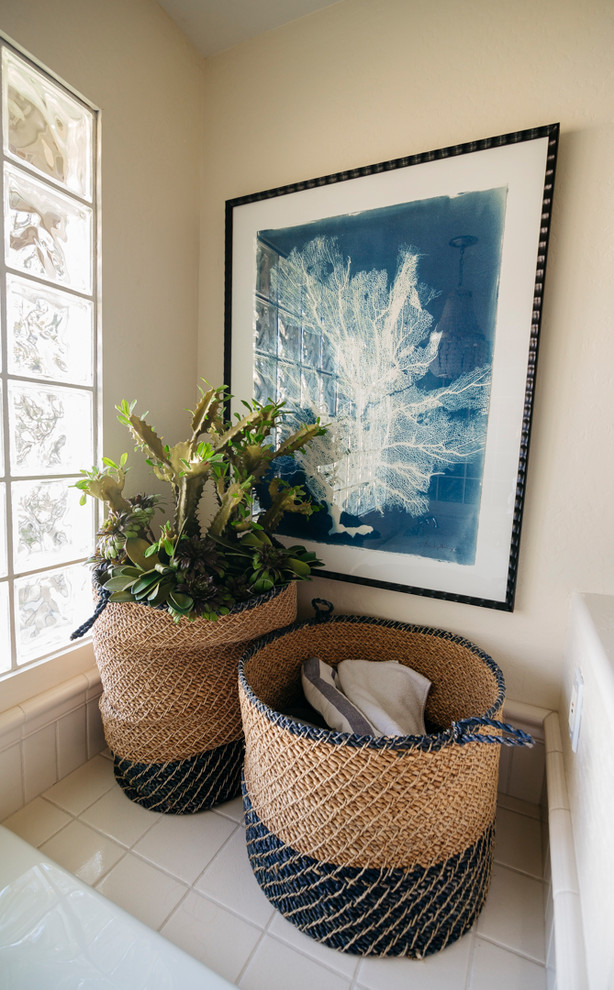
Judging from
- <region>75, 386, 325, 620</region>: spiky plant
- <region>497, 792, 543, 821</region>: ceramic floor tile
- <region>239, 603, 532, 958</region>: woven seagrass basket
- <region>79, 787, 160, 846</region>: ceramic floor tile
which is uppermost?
<region>75, 386, 325, 620</region>: spiky plant

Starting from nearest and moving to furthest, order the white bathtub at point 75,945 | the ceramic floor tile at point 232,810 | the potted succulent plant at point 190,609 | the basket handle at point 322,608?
the white bathtub at point 75,945 < the potted succulent plant at point 190,609 < the ceramic floor tile at point 232,810 < the basket handle at point 322,608

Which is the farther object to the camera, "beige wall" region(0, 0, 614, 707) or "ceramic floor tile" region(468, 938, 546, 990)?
"beige wall" region(0, 0, 614, 707)

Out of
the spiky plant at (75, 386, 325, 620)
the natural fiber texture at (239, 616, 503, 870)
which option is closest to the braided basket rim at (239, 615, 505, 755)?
the natural fiber texture at (239, 616, 503, 870)

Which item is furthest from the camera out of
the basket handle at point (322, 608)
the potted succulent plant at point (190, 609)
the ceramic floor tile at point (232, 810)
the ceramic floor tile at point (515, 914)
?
the basket handle at point (322, 608)

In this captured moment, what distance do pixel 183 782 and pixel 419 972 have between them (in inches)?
18.6

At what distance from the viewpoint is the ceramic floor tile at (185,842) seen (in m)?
0.79

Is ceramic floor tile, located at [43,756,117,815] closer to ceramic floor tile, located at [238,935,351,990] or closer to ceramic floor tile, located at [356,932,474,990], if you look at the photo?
ceramic floor tile, located at [238,935,351,990]

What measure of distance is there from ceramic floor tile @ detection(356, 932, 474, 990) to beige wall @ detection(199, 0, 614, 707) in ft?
1.44

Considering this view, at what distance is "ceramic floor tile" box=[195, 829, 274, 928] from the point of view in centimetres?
72

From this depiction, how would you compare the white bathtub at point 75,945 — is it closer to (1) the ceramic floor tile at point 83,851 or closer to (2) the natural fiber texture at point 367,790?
(1) the ceramic floor tile at point 83,851

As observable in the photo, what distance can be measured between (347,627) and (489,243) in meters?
0.83

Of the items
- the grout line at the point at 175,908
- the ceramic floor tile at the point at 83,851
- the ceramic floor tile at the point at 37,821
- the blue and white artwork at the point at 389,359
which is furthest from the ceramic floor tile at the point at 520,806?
the ceramic floor tile at the point at 37,821

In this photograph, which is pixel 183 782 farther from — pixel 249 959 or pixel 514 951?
pixel 514 951

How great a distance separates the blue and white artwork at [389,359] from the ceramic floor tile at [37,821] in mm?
735
